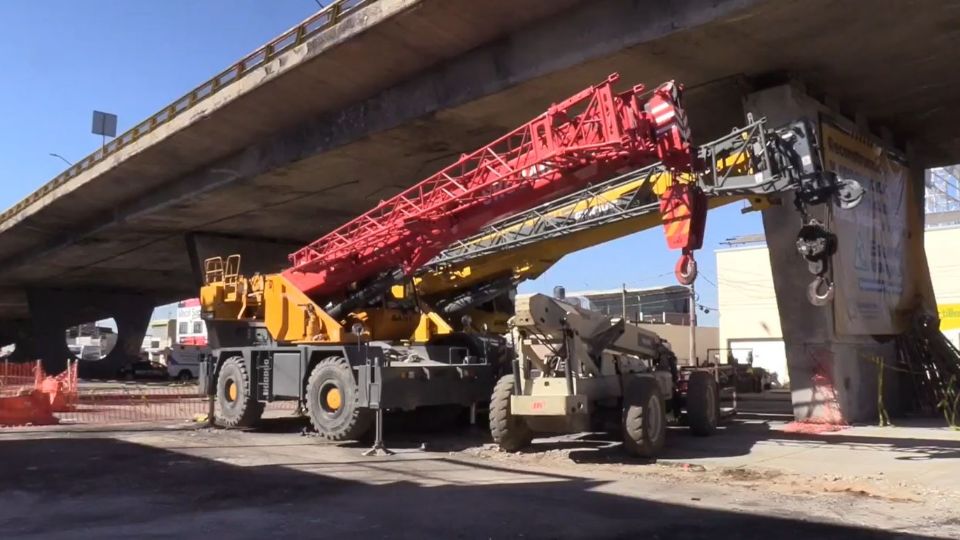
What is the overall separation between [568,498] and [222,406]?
10474mm

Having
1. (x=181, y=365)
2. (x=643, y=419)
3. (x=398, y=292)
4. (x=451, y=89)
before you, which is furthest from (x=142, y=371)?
(x=643, y=419)

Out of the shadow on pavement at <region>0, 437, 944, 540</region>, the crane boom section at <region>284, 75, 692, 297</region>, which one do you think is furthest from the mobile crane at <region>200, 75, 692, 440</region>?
the shadow on pavement at <region>0, 437, 944, 540</region>

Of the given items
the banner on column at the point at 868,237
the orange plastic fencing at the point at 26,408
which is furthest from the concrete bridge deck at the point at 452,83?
the orange plastic fencing at the point at 26,408

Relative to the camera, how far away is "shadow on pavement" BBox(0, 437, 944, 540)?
285 inches

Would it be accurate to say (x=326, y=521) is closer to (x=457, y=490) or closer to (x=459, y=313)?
(x=457, y=490)

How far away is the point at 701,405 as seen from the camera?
46.6 feet

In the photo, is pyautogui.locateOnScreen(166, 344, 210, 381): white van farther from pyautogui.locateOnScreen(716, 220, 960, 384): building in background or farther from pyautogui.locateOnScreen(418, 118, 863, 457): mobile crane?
pyautogui.locateOnScreen(418, 118, 863, 457): mobile crane

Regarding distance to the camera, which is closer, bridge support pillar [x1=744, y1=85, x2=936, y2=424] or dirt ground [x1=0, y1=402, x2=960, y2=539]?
dirt ground [x1=0, y1=402, x2=960, y2=539]

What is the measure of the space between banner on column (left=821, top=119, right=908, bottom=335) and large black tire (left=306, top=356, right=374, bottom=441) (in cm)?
1047

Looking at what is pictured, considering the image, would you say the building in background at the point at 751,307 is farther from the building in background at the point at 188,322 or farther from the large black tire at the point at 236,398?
the building in background at the point at 188,322

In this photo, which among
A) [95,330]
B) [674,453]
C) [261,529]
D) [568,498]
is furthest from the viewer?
Result: [95,330]

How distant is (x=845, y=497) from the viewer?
29.3 feet

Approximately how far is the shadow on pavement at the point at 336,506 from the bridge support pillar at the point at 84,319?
42777 millimetres

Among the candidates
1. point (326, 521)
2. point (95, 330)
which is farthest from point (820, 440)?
point (95, 330)
